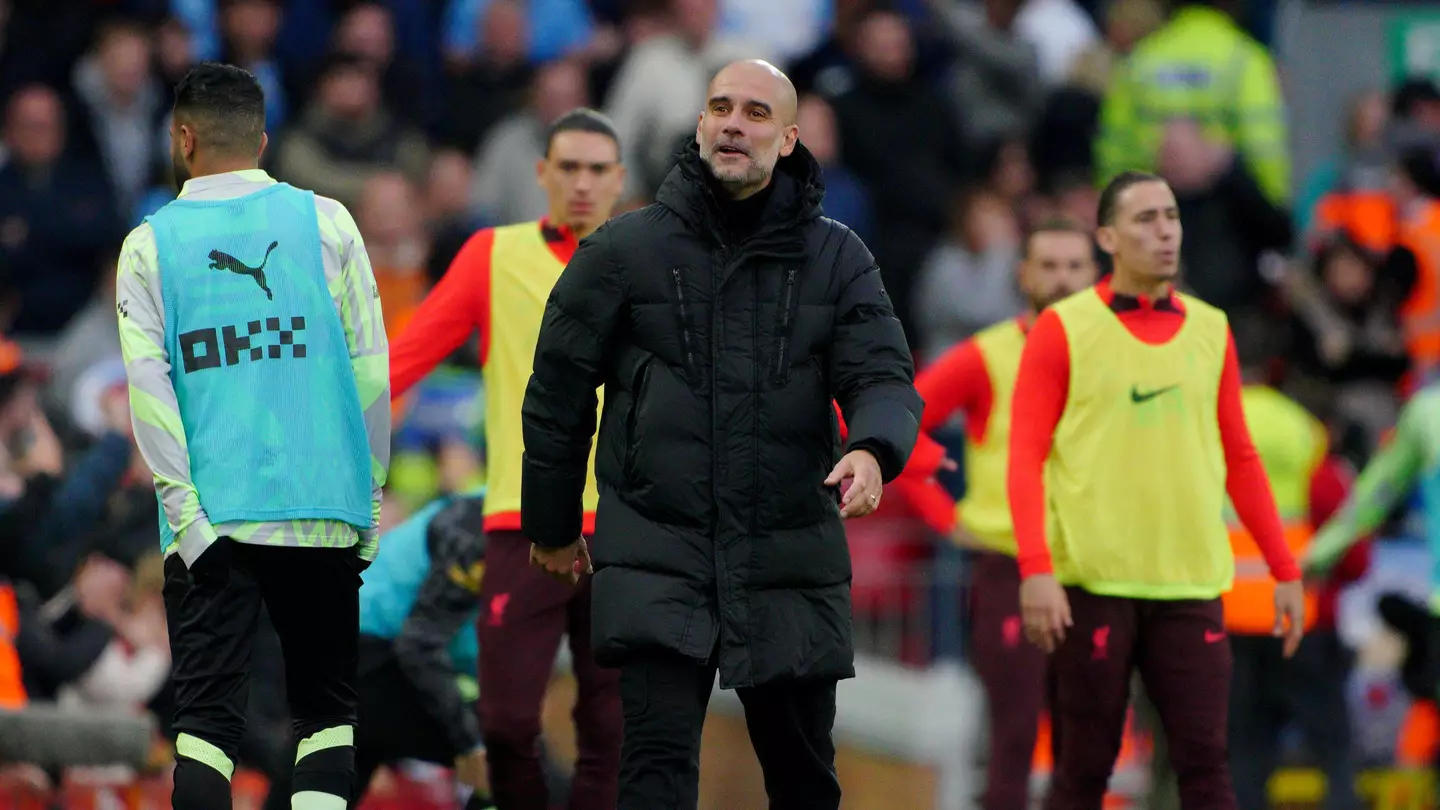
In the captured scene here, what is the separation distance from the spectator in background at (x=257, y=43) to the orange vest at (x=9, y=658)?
5.04 meters

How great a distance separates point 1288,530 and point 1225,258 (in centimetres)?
380

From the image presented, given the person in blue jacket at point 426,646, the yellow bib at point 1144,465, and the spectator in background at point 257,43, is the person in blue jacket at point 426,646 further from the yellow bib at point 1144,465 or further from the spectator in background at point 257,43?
the spectator in background at point 257,43

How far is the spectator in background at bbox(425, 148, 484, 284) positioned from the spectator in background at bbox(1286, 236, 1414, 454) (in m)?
5.30

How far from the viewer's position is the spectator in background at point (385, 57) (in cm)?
1612

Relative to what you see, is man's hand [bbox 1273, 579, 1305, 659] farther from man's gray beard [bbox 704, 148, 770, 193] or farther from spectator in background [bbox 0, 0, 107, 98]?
spectator in background [bbox 0, 0, 107, 98]

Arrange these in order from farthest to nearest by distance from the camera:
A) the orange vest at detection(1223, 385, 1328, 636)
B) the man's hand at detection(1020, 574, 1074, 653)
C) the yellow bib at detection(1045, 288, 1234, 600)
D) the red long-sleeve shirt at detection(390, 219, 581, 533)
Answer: the orange vest at detection(1223, 385, 1328, 636) → the red long-sleeve shirt at detection(390, 219, 581, 533) → the yellow bib at detection(1045, 288, 1234, 600) → the man's hand at detection(1020, 574, 1074, 653)

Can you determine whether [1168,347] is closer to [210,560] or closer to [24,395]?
[210,560]

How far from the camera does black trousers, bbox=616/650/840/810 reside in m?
6.93

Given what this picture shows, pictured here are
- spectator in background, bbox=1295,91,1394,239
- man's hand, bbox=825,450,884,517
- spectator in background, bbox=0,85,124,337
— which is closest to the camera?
man's hand, bbox=825,450,884,517

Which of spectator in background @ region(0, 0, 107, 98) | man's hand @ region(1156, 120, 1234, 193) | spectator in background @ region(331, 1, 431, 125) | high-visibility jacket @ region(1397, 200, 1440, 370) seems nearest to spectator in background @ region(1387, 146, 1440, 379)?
high-visibility jacket @ region(1397, 200, 1440, 370)

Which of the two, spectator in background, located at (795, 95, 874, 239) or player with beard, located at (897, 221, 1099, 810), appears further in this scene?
spectator in background, located at (795, 95, 874, 239)

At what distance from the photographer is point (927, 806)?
11844 millimetres

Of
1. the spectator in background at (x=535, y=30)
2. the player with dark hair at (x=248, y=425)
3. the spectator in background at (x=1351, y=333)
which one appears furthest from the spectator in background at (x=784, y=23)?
the player with dark hair at (x=248, y=425)

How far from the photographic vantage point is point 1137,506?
888cm
